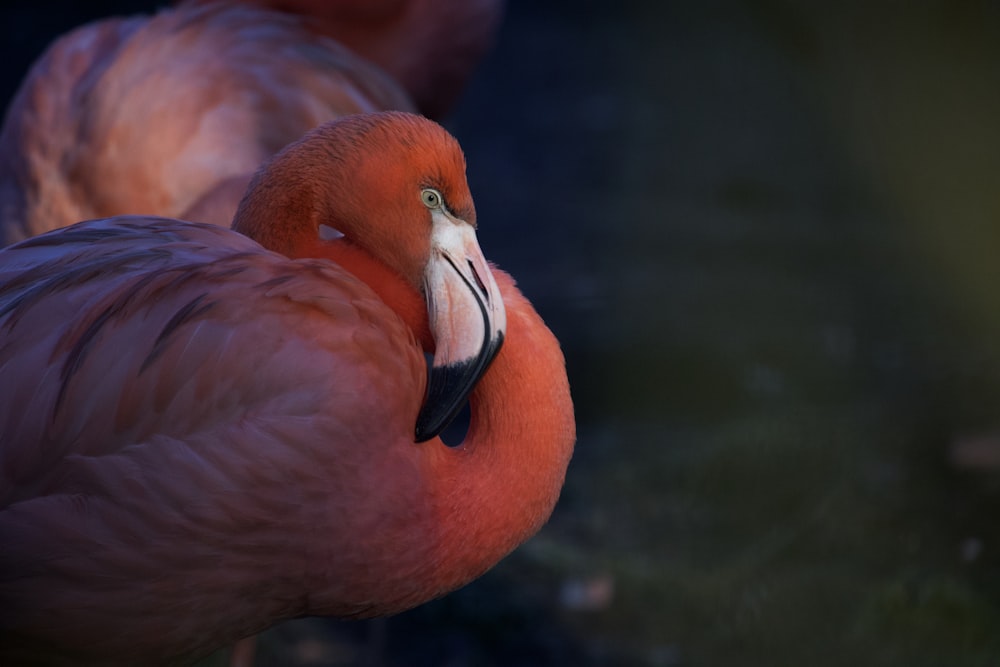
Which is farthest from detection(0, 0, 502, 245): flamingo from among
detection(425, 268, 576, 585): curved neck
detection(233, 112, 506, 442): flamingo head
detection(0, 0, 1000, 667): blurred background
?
detection(0, 0, 1000, 667): blurred background

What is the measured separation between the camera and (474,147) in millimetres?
6422

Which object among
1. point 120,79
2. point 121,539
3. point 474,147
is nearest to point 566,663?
point 121,539

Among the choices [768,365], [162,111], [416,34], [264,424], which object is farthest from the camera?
[768,365]

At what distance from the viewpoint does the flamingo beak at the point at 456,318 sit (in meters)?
1.75

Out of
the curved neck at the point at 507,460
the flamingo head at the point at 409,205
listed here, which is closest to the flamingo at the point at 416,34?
the flamingo head at the point at 409,205

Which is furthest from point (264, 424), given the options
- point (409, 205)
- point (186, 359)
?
point (409, 205)

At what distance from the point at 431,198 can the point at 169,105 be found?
143 cm

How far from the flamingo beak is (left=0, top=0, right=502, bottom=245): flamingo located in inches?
40.2

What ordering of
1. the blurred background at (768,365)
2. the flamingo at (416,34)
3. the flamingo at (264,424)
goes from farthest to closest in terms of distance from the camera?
the flamingo at (416,34) → the blurred background at (768,365) → the flamingo at (264,424)

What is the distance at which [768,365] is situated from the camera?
4.43 m

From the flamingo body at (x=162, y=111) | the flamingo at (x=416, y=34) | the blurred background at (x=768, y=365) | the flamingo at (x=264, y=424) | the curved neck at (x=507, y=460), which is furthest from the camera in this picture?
the flamingo at (x=416, y=34)

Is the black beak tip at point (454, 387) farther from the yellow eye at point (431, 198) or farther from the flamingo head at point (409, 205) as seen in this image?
the yellow eye at point (431, 198)

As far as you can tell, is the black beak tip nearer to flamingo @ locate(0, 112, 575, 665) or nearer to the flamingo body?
flamingo @ locate(0, 112, 575, 665)

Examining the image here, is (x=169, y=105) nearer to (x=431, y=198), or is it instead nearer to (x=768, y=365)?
(x=431, y=198)
